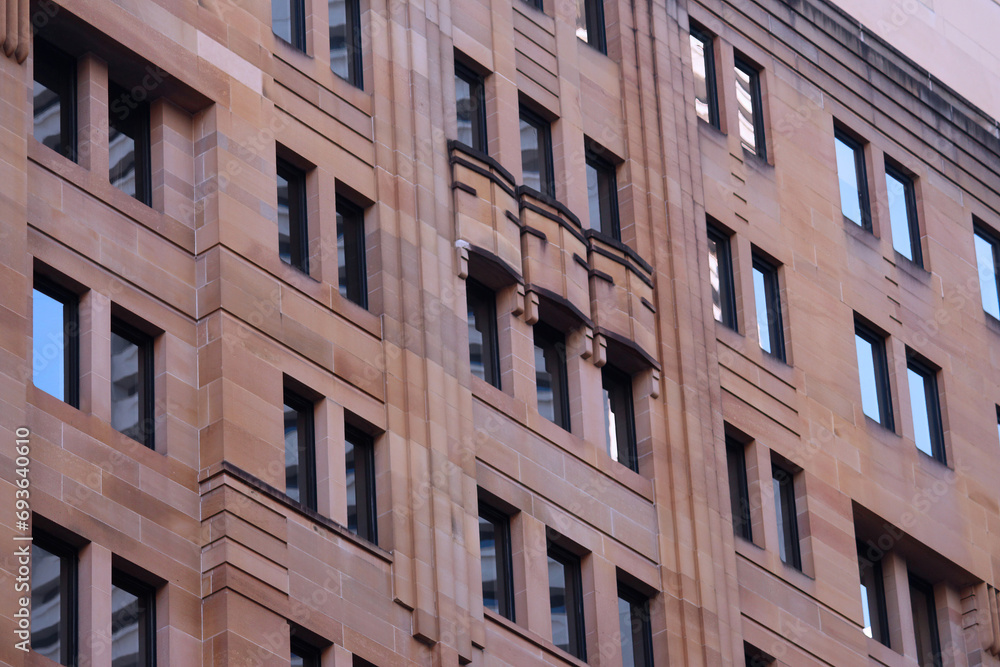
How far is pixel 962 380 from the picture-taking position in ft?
190

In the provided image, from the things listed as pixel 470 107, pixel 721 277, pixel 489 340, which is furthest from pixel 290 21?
pixel 721 277

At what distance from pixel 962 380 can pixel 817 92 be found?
6875mm

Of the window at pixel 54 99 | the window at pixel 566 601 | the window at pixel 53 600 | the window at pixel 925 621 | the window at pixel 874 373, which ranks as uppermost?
the window at pixel 874 373

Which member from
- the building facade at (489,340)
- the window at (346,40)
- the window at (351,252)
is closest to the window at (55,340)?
the building facade at (489,340)

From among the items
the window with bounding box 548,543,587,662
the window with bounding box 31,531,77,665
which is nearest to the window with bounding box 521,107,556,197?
the window with bounding box 548,543,587,662

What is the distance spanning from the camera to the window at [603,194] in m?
50.9

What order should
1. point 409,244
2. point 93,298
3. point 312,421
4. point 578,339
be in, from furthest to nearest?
point 578,339 < point 409,244 < point 312,421 < point 93,298

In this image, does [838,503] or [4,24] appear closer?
[4,24]

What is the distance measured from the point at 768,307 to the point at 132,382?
17.5 metres

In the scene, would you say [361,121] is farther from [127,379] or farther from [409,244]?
[127,379]

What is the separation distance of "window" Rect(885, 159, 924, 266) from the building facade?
0.32 ft

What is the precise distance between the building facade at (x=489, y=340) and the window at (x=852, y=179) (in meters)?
0.11

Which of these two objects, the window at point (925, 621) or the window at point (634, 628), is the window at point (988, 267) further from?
the window at point (634, 628)

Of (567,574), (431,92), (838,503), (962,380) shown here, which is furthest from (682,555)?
(962,380)
